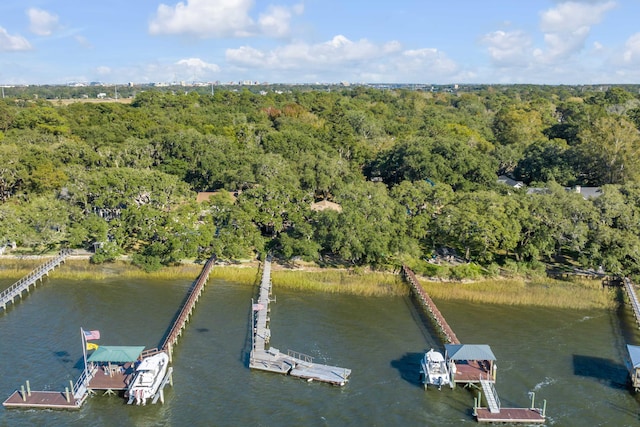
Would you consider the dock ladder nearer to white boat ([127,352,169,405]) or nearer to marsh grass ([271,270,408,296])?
marsh grass ([271,270,408,296])

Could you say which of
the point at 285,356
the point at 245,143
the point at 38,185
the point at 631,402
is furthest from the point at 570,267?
the point at 38,185

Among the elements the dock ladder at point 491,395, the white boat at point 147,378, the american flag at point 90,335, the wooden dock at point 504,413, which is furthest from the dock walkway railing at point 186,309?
the dock ladder at point 491,395

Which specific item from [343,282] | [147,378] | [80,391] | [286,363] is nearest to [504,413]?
[286,363]

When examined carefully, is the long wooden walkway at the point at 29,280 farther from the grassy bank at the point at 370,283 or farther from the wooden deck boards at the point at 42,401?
the wooden deck boards at the point at 42,401

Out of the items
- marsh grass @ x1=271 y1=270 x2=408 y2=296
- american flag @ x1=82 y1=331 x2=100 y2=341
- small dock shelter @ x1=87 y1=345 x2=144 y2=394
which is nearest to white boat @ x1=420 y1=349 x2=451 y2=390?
marsh grass @ x1=271 y1=270 x2=408 y2=296

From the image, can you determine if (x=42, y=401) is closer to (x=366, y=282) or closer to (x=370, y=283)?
(x=366, y=282)

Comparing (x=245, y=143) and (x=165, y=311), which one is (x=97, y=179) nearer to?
(x=165, y=311)
